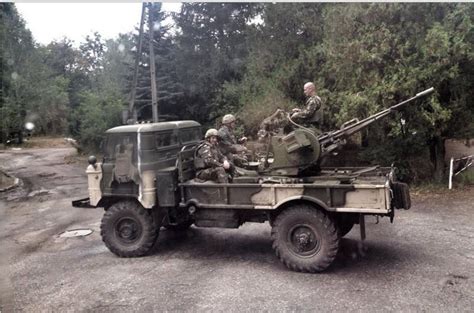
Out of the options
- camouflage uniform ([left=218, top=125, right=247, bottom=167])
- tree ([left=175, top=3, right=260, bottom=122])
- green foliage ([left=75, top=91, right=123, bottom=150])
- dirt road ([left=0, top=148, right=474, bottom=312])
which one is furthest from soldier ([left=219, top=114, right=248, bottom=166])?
green foliage ([left=75, top=91, right=123, bottom=150])

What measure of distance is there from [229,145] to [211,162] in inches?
37.2

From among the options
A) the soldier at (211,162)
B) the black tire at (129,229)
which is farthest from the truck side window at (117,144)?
the soldier at (211,162)

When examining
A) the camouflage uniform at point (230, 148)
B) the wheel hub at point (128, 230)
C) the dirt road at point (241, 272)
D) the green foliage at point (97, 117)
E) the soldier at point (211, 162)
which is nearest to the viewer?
the dirt road at point (241, 272)

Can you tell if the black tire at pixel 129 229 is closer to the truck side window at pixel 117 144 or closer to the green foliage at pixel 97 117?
the truck side window at pixel 117 144

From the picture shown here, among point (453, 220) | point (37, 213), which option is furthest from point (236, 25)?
point (453, 220)

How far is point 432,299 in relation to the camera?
16.5 ft

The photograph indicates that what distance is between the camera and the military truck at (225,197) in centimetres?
594

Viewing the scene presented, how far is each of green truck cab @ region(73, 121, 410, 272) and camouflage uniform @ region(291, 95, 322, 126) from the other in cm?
87

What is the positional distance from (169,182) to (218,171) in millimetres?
→ 760

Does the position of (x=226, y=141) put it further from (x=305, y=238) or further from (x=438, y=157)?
(x=438, y=157)

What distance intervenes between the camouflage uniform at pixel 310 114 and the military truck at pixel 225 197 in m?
0.44

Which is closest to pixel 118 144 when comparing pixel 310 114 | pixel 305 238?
pixel 310 114

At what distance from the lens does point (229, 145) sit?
303 inches

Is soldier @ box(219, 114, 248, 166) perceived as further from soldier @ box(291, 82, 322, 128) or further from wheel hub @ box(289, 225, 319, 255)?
wheel hub @ box(289, 225, 319, 255)
